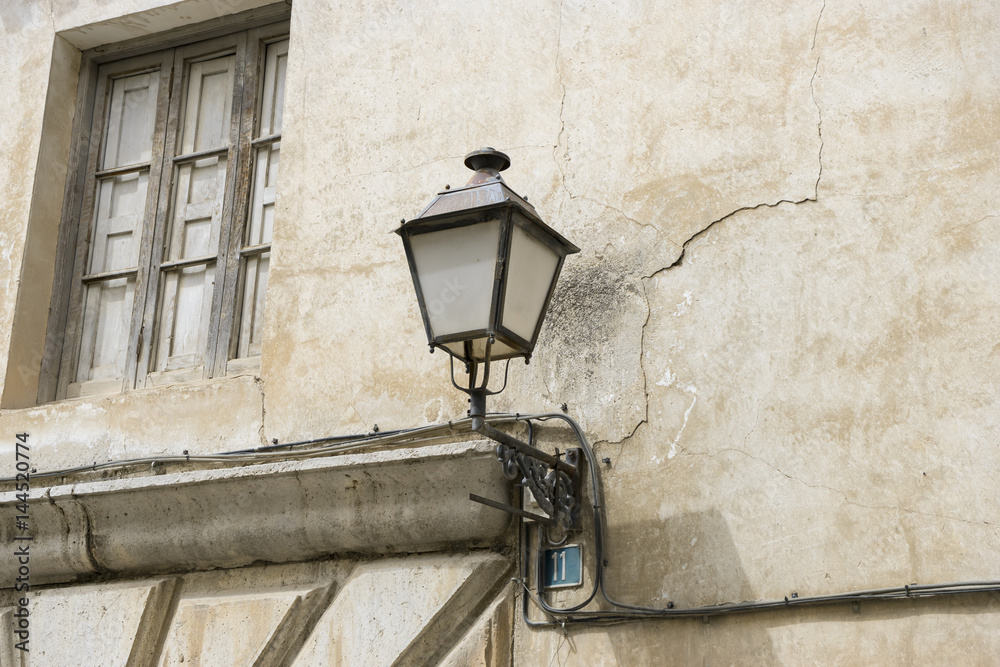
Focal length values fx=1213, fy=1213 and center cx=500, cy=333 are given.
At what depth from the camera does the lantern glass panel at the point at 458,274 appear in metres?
2.91

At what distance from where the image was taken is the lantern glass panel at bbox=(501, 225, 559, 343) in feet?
9.66

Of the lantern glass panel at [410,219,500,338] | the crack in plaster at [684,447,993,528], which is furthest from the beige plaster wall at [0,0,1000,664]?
the lantern glass panel at [410,219,500,338]

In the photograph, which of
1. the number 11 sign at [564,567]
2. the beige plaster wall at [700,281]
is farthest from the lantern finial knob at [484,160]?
the number 11 sign at [564,567]

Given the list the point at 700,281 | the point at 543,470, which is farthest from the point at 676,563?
the point at 700,281

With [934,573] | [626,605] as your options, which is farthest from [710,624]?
[934,573]

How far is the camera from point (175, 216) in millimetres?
4395

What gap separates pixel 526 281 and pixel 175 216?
1.88m

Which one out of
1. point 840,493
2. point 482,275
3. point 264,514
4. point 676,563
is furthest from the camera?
point 264,514

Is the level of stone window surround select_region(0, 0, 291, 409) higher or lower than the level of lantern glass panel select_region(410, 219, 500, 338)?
higher

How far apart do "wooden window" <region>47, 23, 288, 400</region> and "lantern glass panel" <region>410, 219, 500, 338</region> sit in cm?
125

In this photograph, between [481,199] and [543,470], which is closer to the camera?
[481,199]

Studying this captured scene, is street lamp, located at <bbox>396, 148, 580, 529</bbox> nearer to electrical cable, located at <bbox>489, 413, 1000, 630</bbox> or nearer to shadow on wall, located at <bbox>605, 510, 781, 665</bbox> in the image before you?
electrical cable, located at <bbox>489, 413, 1000, 630</bbox>

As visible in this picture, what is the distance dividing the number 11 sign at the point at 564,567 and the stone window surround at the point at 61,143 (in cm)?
202

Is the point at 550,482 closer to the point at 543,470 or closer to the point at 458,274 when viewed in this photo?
the point at 543,470
